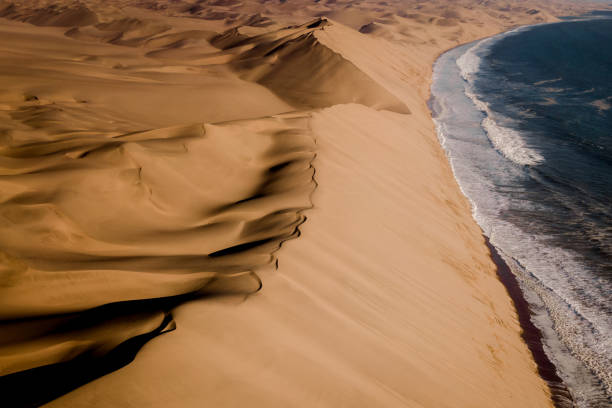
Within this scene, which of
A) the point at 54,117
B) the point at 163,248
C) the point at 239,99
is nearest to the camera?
the point at 163,248

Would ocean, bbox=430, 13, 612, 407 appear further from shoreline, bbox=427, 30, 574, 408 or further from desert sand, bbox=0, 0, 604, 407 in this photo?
desert sand, bbox=0, 0, 604, 407

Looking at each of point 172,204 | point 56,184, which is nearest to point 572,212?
point 172,204

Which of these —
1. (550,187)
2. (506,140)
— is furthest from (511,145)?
(550,187)

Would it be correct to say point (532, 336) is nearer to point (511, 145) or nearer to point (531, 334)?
point (531, 334)

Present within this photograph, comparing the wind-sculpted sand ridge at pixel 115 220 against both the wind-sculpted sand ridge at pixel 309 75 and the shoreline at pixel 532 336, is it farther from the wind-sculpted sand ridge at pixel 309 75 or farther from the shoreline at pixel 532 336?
the wind-sculpted sand ridge at pixel 309 75

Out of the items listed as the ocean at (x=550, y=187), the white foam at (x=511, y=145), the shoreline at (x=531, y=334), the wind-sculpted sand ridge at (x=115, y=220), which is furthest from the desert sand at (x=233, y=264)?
the white foam at (x=511, y=145)

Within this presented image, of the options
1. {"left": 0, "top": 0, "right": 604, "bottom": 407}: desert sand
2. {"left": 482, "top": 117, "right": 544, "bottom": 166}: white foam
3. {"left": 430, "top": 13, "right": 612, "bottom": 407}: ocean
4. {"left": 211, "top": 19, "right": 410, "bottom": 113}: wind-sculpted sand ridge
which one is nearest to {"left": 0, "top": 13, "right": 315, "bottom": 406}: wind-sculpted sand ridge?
{"left": 0, "top": 0, "right": 604, "bottom": 407}: desert sand

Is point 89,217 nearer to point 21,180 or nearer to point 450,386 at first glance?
point 21,180
